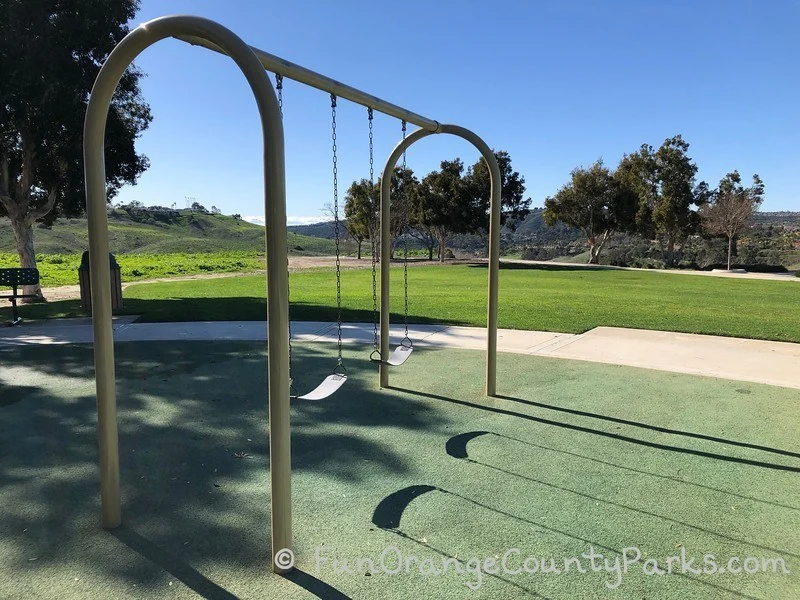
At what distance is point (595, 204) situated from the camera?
37781 millimetres

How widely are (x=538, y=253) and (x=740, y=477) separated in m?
45.2

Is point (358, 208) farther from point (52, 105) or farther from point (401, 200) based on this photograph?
point (52, 105)

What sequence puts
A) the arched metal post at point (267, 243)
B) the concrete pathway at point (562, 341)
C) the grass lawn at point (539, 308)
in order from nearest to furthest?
the arched metal post at point (267, 243) → the concrete pathway at point (562, 341) → the grass lawn at point (539, 308)

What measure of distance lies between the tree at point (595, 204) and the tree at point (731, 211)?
4.81 m

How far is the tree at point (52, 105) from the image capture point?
11430mm

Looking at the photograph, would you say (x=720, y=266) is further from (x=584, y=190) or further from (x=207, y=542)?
(x=207, y=542)

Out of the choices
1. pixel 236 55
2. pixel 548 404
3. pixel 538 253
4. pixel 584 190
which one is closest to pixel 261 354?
pixel 548 404

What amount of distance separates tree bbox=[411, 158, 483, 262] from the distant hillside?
1914 centimetres

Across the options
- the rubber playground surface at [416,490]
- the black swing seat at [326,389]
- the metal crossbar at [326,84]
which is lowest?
the rubber playground surface at [416,490]

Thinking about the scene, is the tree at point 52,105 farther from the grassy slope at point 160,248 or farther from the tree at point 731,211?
the tree at point 731,211

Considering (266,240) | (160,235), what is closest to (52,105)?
(266,240)

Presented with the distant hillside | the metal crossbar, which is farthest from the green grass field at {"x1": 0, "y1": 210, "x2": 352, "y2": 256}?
the metal crossbar

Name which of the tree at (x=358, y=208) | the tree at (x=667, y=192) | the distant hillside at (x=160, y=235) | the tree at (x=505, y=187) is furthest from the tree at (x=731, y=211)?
the distant hillside at (x=160, y=235)

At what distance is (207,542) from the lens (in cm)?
265
